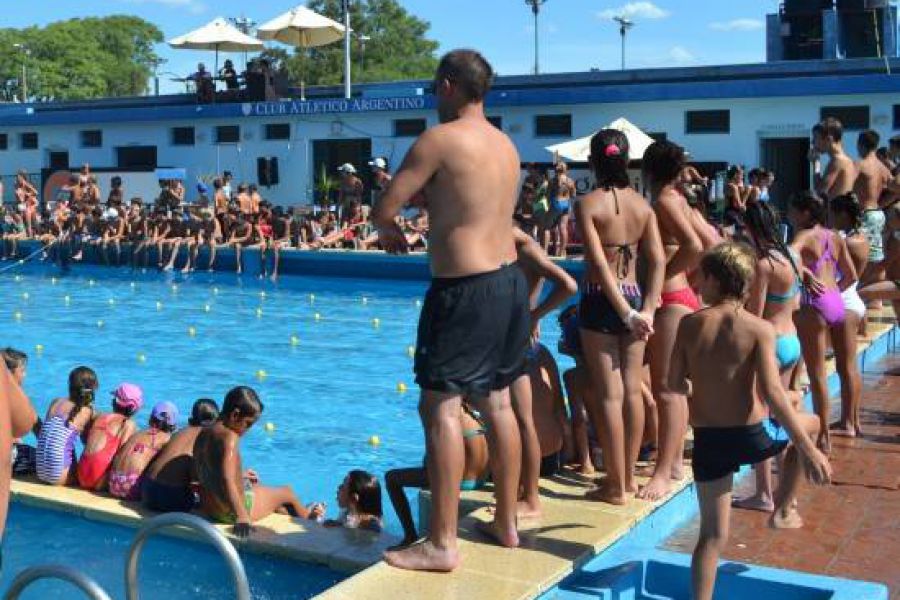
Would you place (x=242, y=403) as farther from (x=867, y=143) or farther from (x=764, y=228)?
(x=867, y=143)

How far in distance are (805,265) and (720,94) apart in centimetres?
1674

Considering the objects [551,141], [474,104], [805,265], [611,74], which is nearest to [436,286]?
[474,104]

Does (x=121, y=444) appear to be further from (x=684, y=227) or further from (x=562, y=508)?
(x=684, y=227)

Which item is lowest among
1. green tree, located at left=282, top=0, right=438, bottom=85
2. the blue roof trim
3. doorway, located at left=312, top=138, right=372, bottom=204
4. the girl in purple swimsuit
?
the girl in purple swimsuit

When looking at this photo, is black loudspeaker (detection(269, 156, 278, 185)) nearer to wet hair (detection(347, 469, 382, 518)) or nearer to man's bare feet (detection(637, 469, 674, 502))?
wet hair (detection(347, 469, 382, 518))

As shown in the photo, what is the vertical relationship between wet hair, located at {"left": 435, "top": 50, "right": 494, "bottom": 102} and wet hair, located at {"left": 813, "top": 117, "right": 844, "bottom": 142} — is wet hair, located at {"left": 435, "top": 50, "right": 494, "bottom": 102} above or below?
below

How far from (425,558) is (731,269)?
1569 millimetres

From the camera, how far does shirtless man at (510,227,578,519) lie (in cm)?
457

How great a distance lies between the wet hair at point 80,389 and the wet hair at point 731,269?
4.15m

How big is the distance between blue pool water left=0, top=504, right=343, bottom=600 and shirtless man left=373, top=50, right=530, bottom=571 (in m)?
1.53

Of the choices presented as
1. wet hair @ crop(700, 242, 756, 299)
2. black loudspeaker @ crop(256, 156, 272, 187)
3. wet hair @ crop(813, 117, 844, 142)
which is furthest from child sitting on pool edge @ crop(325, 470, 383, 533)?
black loudspeaker @ crop(256, 156, 272, 187)

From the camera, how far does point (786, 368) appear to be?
522 centimetres

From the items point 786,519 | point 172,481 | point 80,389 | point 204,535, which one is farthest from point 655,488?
point 80,389

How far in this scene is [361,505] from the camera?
18.8 ft
